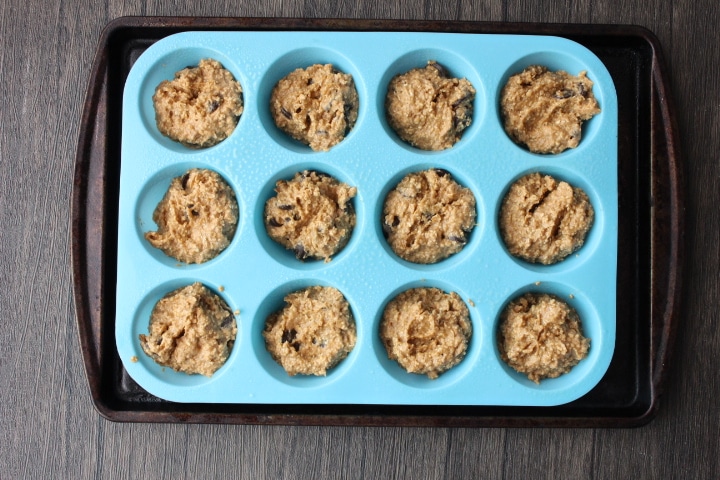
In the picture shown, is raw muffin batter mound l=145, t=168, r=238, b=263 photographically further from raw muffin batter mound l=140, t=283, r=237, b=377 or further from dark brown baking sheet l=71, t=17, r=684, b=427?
dark brown baking sheet l=71, t=17, r=684, b=427

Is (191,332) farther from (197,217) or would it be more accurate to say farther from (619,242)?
(619,242)

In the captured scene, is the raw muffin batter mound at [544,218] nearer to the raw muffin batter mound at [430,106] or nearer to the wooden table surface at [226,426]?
the raw muffin batter mound at [430,106]

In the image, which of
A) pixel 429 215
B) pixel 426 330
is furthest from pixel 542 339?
pixel 429 215

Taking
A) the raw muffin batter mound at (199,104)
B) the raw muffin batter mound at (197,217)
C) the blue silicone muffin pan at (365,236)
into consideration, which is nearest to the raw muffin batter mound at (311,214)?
the blue silicone muffin pan at (365,236)

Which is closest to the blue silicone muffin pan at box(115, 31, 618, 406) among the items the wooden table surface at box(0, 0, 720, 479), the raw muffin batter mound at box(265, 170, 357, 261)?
the raw muffin batter mound at box(265, 170, 357, 261)

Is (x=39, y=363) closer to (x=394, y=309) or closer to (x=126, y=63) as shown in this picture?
(x=126, y=63)

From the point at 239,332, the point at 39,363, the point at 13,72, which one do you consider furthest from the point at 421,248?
the point at 13,72
